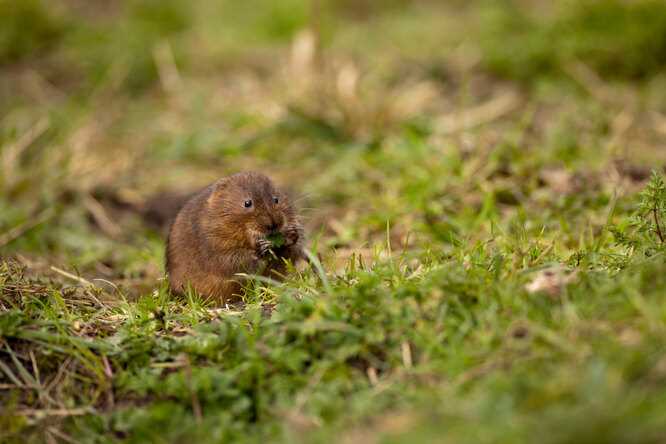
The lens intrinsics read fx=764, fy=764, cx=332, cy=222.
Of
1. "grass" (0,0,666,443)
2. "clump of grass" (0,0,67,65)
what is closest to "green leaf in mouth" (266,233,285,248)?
"grass" (0,0,666,443)

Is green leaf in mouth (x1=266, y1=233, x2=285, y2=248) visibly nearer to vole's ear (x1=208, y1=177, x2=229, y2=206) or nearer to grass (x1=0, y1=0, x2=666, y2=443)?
grass (x1=0, y1=0, x2=666, y2=443)

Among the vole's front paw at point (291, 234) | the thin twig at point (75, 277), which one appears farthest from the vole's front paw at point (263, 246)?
the thin twig at point (75, 277)

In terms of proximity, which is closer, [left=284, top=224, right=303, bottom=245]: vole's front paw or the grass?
the grass

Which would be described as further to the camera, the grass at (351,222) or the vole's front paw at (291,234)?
the vole's front paw at (291,234)

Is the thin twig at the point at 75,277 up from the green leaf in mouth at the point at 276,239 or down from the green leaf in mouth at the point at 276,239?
down

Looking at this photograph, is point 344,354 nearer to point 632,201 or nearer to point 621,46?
point 632,201

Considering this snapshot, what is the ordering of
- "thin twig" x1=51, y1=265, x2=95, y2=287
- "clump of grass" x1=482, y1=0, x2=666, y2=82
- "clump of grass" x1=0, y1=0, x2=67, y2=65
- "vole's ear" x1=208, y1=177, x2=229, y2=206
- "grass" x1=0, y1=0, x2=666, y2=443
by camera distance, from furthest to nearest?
Result: "clump of grass" x1=0, y1=0, x2=67, y2=65 → "clump of grass" x1=482, y1=0, x2=666, y2=82 → "vole's ear" x1=208, y1=177, x2=229, y2=206 → "thin twig" x1=51, y1=265, x2=95, y2=287 → "grass" x1=0, y1=0, x2=666, y2=443

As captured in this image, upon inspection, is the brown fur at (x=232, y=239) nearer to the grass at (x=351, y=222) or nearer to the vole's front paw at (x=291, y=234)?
the vole's front paw at (x=291, y=234)

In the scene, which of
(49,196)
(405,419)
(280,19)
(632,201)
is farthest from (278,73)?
(405,419)

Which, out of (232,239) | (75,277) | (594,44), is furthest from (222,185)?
(594,44)
